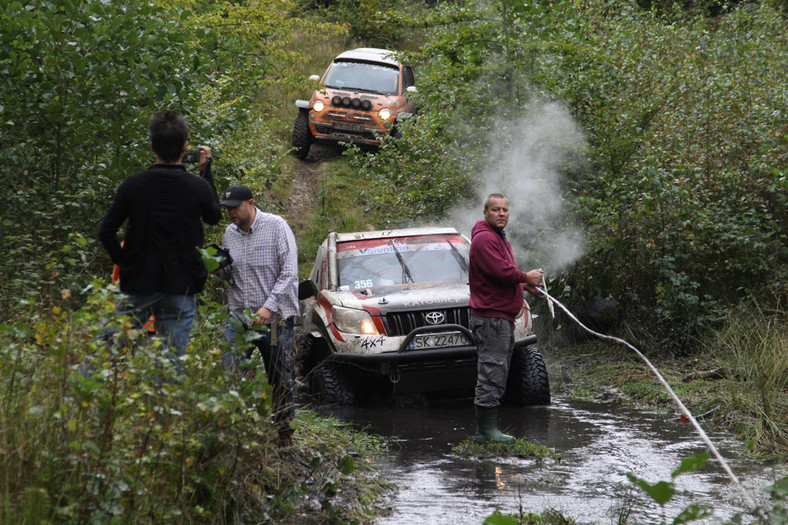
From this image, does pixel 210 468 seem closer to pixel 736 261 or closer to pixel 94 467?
pixel 94 467

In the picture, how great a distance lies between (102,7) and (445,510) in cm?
503

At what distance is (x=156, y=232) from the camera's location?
5.21 meters

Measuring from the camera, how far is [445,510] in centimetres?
527

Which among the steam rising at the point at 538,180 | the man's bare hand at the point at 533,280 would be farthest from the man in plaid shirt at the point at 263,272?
the steam rising at the point at 538,180

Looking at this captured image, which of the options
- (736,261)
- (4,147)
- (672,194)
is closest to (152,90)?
(4,147)

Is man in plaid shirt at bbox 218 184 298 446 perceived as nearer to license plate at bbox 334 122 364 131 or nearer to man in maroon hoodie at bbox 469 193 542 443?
man in maroon hoodie at bbox 469 193 542 443

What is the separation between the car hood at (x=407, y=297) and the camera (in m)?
8.78

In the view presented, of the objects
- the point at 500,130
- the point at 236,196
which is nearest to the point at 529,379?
the point at 236,196

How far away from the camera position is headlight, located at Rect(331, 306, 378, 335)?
8.73 meters

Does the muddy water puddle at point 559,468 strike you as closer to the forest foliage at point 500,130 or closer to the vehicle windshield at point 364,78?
the forest foliage at point 500,130

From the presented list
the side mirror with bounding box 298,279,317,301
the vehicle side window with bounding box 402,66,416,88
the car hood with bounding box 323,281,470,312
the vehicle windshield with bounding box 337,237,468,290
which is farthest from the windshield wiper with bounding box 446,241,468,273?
the vehicle side window with bounding box 402,66,416,88

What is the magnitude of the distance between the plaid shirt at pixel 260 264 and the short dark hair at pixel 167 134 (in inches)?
47.0

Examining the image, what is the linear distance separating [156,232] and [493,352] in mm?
2963

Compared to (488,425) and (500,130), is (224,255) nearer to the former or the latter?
(488,425)
